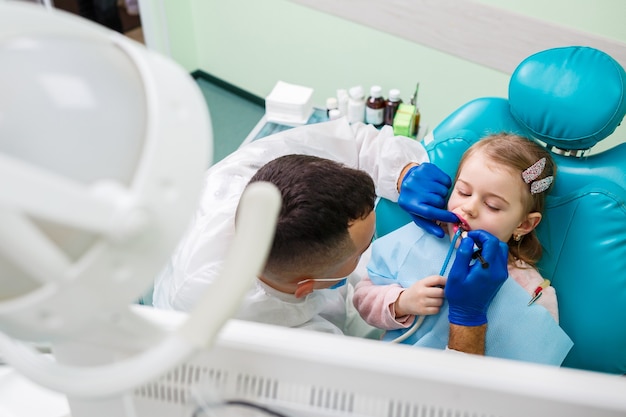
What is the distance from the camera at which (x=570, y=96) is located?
1425 millimetres

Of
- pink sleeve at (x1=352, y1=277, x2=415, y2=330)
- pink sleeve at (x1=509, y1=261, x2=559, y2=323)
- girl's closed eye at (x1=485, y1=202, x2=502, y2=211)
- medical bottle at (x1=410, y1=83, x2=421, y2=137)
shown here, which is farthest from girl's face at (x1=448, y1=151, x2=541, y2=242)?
medical bottle at (x1=410, y1=83, x2=421, y2=137)

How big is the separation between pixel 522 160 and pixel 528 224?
0.18 m

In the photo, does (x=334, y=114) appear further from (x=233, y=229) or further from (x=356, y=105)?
(x=233, y=229)

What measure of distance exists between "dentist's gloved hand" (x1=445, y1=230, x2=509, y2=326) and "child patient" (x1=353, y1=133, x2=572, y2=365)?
26mm

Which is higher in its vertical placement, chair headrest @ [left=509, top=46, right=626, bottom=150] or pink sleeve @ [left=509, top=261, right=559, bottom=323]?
chair headrest @ [left=509, top=46, right=626, bottom=150]

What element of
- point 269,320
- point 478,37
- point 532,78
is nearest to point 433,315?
point 269,320

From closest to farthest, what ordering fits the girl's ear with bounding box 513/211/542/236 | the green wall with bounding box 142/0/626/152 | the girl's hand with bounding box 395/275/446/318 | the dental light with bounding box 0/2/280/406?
the dental light with bounding box 0/2/280/406
the girl's hand with bounding box 395/275/446/318
the girl's ear with bounding box 513/211/542/236
the green wall with bounding box 142/0/626/152

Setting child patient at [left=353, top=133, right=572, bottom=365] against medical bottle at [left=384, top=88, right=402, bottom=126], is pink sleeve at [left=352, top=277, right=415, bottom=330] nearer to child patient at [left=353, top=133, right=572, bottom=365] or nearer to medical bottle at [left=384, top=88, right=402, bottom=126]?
child patient at [left=353, top=133, right=572, bottom=365]

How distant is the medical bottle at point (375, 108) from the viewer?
2416 millimetres

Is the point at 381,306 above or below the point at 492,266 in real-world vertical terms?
below

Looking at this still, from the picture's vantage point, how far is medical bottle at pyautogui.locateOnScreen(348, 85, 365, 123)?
2.45 m

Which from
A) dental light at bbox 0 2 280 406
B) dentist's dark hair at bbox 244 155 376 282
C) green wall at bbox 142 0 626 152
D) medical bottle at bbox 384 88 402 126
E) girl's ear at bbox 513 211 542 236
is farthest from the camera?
medical bottle at bbox 384 88 402 126

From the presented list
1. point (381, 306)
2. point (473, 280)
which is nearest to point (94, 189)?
point (473, 280)

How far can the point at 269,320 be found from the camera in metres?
1.38
